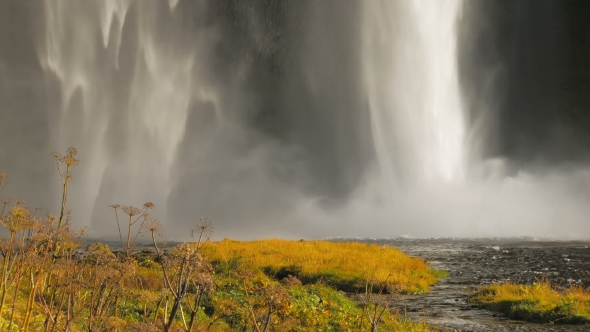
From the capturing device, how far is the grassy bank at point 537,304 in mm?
19491

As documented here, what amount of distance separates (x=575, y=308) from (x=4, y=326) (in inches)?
820

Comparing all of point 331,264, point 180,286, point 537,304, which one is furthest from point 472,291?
point 180,286

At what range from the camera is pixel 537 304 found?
2147 centimetres

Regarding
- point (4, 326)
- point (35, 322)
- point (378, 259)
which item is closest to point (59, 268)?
point (4, 326)

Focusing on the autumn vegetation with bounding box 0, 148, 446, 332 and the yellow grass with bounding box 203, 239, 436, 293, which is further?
the yellow grass with bounding box 203, 239, 436, 293

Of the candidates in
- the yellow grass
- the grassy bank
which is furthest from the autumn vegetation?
the grassy bank

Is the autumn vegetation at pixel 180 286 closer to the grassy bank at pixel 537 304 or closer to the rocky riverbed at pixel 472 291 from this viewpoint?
the rocky riverbed at pixel 472 291

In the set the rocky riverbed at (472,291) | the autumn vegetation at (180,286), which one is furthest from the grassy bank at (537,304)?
the autumn vegetation at (180,286)

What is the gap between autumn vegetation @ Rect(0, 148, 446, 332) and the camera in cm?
482

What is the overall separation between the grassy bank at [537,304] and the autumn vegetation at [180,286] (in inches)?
174

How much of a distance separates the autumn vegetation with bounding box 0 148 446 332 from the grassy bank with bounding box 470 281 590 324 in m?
4.43

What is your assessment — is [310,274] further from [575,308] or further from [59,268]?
[59,268]

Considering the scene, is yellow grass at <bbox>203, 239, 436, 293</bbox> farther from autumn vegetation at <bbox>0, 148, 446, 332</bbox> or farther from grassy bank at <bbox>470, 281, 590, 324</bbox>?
grassy bank at <bbox>470, 281, 590, 324</bbox>

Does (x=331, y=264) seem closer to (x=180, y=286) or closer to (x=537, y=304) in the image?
(x=537, y=304)
